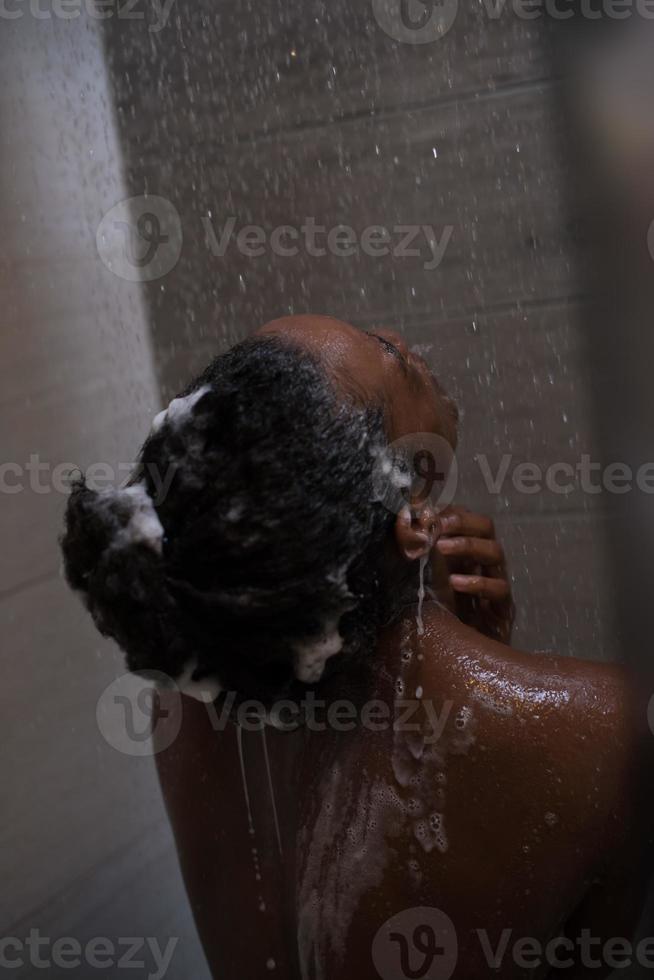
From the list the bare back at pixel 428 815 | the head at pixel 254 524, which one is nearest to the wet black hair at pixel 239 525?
the head at pixel 254 524

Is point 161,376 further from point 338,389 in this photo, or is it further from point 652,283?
point 652,283

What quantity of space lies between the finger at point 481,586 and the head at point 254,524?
146mm

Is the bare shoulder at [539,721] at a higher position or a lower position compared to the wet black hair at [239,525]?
lower

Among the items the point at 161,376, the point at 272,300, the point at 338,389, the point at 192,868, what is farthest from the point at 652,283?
the point at 161,376

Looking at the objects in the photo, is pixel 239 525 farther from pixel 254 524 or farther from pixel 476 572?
pixel 476 572

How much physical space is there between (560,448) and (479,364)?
158 mm

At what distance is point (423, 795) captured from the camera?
766mm

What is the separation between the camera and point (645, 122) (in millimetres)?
348

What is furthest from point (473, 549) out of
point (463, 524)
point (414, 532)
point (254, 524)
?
point (254, 524)

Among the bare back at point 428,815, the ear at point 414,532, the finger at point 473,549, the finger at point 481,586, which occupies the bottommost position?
the bare back at point 428,815

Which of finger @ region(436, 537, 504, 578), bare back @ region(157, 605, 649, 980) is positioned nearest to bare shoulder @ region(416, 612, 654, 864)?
bare back @ region(157, 605, 649, 980)

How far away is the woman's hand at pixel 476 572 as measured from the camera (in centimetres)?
90

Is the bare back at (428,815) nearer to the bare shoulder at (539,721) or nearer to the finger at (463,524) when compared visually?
the bare shoulder at (539,721)

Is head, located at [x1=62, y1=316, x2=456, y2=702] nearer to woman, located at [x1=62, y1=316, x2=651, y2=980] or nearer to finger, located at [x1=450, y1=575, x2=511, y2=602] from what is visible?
woman, located at [x1=62, y1=316, x2=651, y2=980]
